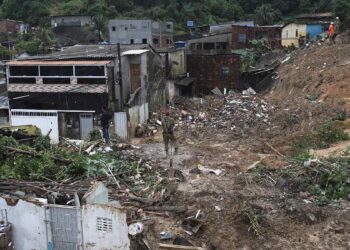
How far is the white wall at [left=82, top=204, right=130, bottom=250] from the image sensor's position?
9508 millimetres

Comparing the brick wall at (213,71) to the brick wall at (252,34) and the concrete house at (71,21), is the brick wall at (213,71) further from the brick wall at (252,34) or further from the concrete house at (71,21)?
the concrete house at (71,21)

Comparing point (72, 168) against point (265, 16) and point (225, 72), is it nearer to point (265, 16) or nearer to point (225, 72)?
point (225, 72)

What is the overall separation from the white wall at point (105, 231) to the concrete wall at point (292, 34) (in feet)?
130

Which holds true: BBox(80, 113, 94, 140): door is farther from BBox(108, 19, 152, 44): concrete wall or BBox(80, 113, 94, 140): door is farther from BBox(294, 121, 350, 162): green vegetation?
BBox(108, 19, 152, 44): concrete wall

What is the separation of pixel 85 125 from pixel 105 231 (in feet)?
39.3

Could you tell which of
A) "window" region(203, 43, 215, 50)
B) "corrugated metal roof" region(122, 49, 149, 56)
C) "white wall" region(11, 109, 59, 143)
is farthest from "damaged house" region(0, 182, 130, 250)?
"window" region(203, 43, 215, 50)

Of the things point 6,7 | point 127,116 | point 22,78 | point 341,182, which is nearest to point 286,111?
point 127,116

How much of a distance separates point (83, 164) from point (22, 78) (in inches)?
377

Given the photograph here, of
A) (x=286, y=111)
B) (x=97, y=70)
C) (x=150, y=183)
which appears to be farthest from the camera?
(x=286, y=111)

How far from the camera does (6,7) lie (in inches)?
2758

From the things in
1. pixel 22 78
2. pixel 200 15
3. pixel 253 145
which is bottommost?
pixel 253 145

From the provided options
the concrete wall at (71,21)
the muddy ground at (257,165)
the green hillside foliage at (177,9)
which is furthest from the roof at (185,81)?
the concrete wall at (71,21)

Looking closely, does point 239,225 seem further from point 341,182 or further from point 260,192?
point 341,182

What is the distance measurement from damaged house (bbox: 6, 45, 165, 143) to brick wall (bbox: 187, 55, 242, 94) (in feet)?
39.4
